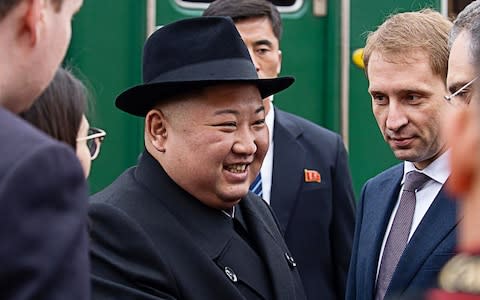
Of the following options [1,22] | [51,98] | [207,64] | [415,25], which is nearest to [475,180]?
[1,22]

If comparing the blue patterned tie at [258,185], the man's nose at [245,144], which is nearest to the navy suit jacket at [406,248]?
the man's nose at [245,144]

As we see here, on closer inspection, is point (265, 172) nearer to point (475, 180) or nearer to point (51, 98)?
point (51, 98)

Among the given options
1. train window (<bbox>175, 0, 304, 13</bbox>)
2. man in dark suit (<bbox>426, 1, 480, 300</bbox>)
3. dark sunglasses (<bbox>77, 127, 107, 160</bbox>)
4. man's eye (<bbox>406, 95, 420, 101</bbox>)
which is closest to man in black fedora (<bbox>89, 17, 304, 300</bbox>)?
dark sunglasses (<bbox>77, 127, 107, 160</bbox>)

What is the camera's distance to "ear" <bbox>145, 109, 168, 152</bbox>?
10.2ft

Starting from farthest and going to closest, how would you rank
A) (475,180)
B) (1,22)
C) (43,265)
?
1. (1,22)
2. (43,265)
3. (475,180)

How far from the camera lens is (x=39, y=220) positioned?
1602 millimetres

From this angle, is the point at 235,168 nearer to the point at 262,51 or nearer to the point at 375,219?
the point at 375,219

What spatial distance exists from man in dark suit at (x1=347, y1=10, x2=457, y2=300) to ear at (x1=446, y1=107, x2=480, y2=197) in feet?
6.71

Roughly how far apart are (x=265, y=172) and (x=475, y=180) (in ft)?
11.1

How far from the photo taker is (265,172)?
4.57m

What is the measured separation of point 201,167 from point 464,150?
186 cm

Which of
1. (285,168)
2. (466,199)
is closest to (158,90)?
Answer: (285,168)

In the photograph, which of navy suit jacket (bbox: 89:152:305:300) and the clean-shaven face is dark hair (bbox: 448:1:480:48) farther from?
navy suit jacket (bbox: 89:152:305:300)

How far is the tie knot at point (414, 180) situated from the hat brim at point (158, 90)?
58cm
